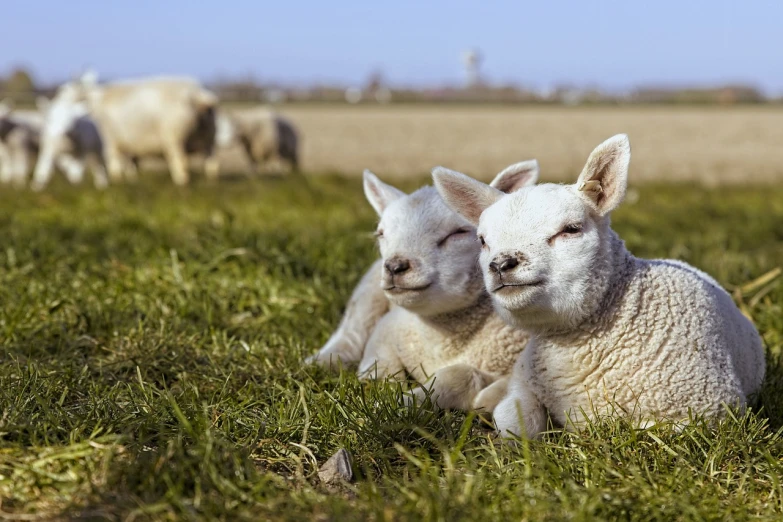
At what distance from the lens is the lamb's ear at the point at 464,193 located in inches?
128

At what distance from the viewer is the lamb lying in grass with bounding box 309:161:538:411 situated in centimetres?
348

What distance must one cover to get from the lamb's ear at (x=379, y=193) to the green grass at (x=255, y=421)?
2.70 feet

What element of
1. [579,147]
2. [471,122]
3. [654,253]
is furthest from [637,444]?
[471,122]

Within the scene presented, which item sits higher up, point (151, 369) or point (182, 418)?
point (182, 418)

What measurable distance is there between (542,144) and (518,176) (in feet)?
77.1

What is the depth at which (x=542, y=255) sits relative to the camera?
2930mm

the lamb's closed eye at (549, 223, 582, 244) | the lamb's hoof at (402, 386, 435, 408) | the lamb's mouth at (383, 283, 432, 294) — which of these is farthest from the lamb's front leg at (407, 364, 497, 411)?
the lamb's closed eye at (549, 223, 582, 244)

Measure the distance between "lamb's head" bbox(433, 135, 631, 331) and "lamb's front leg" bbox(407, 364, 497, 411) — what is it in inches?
20.1

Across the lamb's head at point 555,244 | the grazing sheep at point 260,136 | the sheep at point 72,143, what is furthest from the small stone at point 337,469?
the grazing sheep at point 260,136

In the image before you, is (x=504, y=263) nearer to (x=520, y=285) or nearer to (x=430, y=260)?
(x=520, y=285)

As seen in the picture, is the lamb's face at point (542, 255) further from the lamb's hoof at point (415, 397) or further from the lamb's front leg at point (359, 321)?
the lamb's front leg at point (359, 321)

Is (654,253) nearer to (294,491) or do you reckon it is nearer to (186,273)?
(186,273)

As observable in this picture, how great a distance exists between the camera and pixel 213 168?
15.7 metres

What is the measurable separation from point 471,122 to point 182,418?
3716cm
